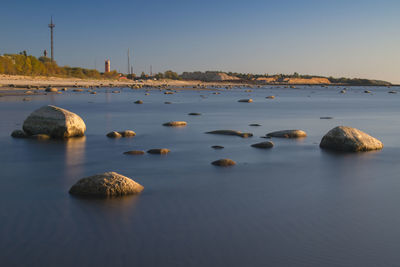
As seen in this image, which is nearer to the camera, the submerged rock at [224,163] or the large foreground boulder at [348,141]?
the submerged rock at [224,163]

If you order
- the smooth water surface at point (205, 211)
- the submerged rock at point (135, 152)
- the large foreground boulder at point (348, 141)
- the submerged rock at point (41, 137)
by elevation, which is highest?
the large foreground boulder at point (348, 141)

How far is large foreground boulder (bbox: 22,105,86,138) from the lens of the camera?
13.6 metres

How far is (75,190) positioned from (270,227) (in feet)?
11.3

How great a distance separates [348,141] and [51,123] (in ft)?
30.0

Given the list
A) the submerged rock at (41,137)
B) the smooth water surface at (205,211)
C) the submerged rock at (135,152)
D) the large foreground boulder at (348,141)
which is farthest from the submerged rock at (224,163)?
the submerged rock at (41,137)

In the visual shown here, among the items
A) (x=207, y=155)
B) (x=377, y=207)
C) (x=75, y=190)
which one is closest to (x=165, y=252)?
(x=75, y=190)

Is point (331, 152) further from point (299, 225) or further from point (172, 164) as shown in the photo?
point (299, 225)

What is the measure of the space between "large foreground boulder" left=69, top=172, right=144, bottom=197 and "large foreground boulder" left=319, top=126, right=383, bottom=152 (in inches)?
279

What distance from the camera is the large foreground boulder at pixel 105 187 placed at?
7.14 m

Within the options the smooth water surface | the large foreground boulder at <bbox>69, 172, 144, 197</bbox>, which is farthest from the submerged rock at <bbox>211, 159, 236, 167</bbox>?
the large foreground boulder at <bbox>69, 172, 144, 197</bbox>

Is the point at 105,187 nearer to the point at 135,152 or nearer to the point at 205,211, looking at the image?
the point at 205,211

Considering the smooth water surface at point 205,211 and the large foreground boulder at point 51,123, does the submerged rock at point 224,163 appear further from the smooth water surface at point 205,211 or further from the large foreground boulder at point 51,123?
the large foreground boulder at point 51,123

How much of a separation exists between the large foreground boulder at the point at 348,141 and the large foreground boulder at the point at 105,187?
7.08 meters

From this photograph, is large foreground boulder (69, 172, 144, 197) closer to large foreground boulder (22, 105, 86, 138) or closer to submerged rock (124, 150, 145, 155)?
submerged rock (124, 150, 145, 155)
